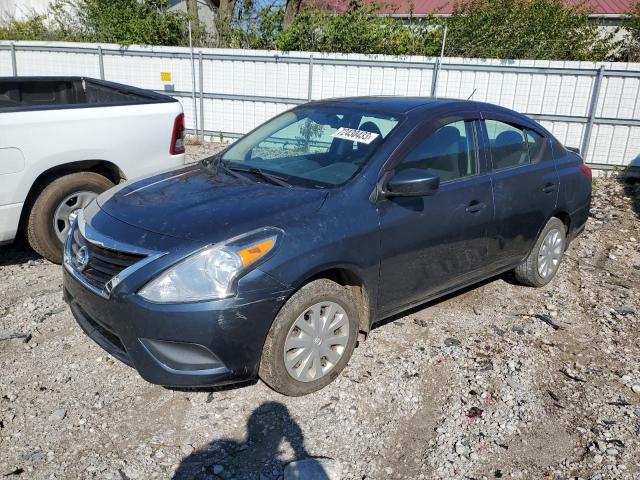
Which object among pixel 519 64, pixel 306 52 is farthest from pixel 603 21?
pixel 306 52

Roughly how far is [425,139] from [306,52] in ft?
28.8

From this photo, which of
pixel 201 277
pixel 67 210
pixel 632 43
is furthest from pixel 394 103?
pixel 632 43

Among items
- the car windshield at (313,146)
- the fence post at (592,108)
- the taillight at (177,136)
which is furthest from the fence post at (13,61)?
the fence post at (592,108)

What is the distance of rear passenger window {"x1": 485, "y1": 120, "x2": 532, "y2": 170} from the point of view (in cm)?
418

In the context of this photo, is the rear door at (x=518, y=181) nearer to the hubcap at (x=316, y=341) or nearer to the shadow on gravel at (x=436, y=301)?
the shadow on gravel at (x=436, y=301)

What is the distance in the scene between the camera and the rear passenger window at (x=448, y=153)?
11.9 feet

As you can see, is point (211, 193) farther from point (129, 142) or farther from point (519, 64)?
point (519, 64)

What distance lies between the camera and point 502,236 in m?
4.21

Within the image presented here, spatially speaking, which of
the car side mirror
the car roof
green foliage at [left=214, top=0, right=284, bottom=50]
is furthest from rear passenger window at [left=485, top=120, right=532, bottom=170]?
→ green foliage at [left=214, top=0, right=284, bottom=50]

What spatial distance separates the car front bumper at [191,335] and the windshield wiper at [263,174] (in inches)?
34.7

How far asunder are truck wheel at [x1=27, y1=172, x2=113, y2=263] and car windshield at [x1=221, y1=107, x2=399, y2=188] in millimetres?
1533

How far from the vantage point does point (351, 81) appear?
11406 millimetres

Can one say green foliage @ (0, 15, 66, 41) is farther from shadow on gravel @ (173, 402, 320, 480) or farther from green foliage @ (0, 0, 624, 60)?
shadow on gravel @ (173, 402, 320, 480)

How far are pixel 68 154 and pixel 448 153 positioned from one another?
124 inches
